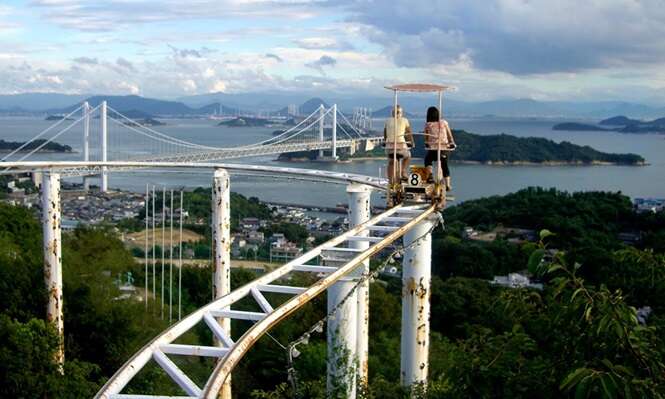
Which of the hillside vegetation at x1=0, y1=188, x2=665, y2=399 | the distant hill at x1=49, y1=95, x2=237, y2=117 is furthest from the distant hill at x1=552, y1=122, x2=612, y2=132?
the hillside vegetation at x1=0, y1=188, x2=665, y2=399

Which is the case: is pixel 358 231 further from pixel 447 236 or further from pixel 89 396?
pixel 447 236

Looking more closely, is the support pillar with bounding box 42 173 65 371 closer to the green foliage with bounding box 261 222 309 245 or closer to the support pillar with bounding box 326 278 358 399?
the support pillar with bounding box 326 278 358 399

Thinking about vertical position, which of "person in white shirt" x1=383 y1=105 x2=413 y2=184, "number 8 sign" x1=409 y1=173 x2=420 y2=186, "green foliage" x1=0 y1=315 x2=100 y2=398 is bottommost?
"green foliage" x1=0 y1=315 x2=100 y2=398

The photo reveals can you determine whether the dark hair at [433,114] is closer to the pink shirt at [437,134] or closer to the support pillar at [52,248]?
the pink shirt at [437,134]

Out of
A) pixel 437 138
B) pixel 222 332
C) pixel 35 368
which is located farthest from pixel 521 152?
pixel 222 332

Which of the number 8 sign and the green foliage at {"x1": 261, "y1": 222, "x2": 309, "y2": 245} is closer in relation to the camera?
the number 8 sign

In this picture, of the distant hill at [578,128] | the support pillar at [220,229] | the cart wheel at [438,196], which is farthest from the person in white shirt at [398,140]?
the distant hill at [578,128]

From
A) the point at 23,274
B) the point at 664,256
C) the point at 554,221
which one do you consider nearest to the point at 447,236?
the point at 554,221
